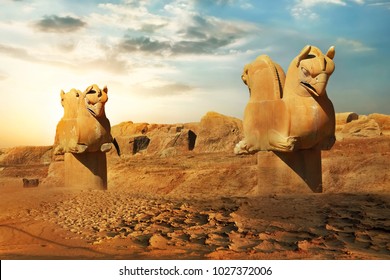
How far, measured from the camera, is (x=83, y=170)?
10977 mm

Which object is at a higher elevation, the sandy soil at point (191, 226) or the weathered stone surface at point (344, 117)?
the weathered stone surface at point (344, 117)

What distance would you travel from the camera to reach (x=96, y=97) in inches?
418

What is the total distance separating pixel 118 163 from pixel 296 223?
16.0 metres

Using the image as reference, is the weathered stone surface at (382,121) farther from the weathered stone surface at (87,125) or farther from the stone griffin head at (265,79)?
the weathered stone surface at (87,125)

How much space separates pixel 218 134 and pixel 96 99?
18.3 meters

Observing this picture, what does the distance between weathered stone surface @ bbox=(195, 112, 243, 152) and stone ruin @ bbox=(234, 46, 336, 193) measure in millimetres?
17833

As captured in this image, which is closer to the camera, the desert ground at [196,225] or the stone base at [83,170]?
the desert ground at [196,225]

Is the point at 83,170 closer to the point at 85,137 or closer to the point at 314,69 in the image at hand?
the point at 85,137

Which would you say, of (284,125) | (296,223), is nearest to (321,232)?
(296,223)

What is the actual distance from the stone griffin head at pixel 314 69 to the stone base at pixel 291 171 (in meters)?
1.34

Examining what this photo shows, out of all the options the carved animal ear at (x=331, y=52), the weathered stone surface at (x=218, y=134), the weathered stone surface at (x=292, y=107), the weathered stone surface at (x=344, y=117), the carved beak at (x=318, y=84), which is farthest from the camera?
the weathered stone surface at (x=344, y=117)

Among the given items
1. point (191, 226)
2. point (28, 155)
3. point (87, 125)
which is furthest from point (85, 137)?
point (28, 155)

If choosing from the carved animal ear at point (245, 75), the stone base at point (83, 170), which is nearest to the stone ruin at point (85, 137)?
the stone base at point (83, 170)

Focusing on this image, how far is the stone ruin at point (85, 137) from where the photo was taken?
10.6m
